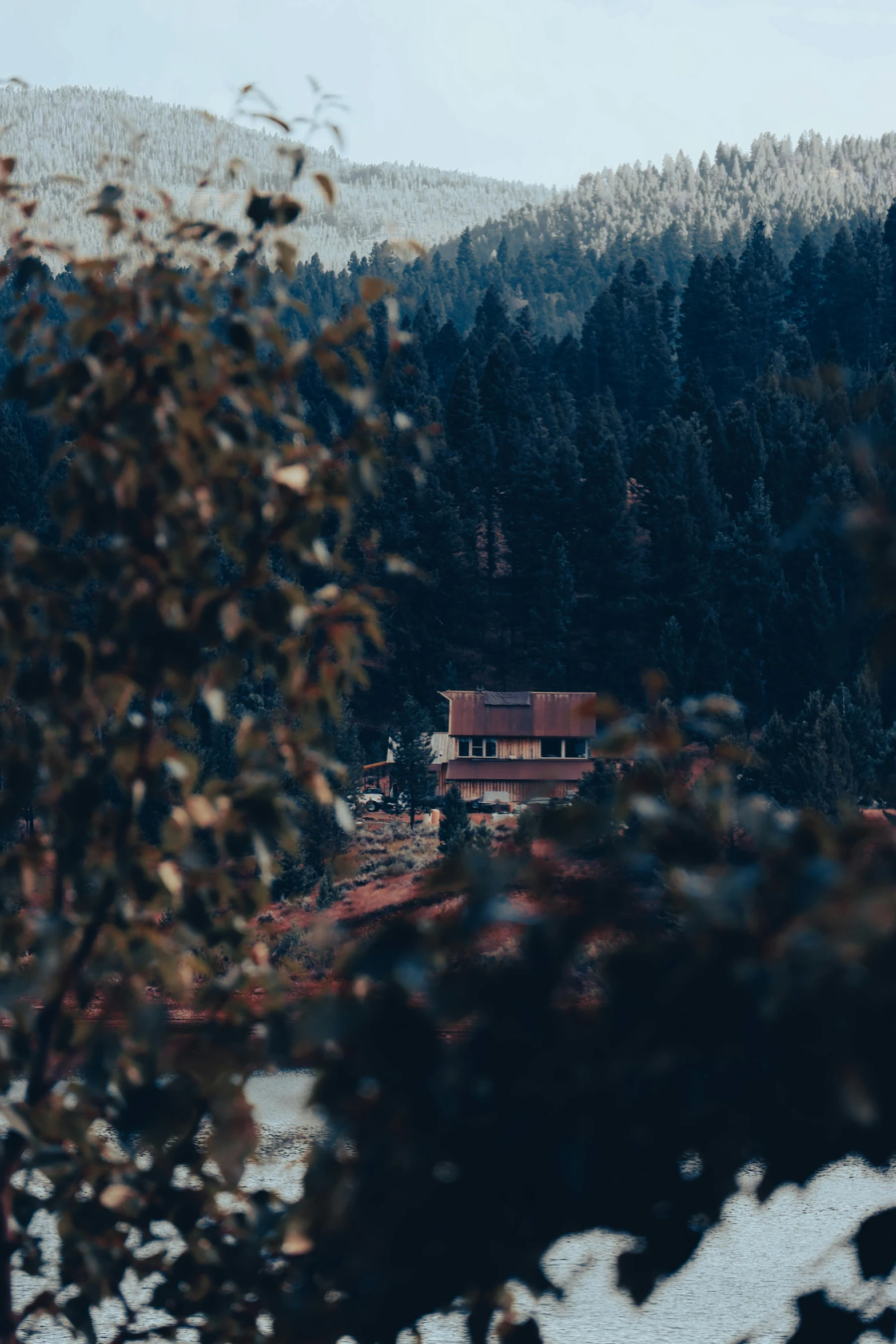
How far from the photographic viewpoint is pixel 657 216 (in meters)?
173

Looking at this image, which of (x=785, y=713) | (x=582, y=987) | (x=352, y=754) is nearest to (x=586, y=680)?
(x=785, y=713)

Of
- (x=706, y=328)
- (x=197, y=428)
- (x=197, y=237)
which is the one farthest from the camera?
(x=706, y=328)

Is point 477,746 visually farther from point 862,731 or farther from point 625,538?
point 625,538

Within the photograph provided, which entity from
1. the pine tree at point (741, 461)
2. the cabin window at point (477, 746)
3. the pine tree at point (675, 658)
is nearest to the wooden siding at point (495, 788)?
the cabin window at point (477, 746)

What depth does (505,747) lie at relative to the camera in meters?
46.7

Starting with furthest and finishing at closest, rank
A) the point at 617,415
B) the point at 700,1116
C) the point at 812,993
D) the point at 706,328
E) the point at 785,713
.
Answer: the point at 706,328 → the point at 617,415 → the point at 785,713 → the point at 700,1116 → the point at 812,993

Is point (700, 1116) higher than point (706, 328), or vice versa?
point (706, 328)

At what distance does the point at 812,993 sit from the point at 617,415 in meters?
73.0

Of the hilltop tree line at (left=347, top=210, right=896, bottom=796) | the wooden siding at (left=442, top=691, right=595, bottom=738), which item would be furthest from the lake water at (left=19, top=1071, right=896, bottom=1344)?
the wooden siding at (left=442, top=691, right=595, bottom=738)

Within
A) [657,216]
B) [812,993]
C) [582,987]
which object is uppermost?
[657,216]

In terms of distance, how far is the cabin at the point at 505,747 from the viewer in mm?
46531

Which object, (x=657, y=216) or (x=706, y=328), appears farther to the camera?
(x=657, y=216)

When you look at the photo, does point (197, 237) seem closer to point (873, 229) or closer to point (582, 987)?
point (582, 987)

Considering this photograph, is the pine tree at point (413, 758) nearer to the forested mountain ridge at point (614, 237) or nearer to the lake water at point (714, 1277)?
the lake water at point (714, 1277)
